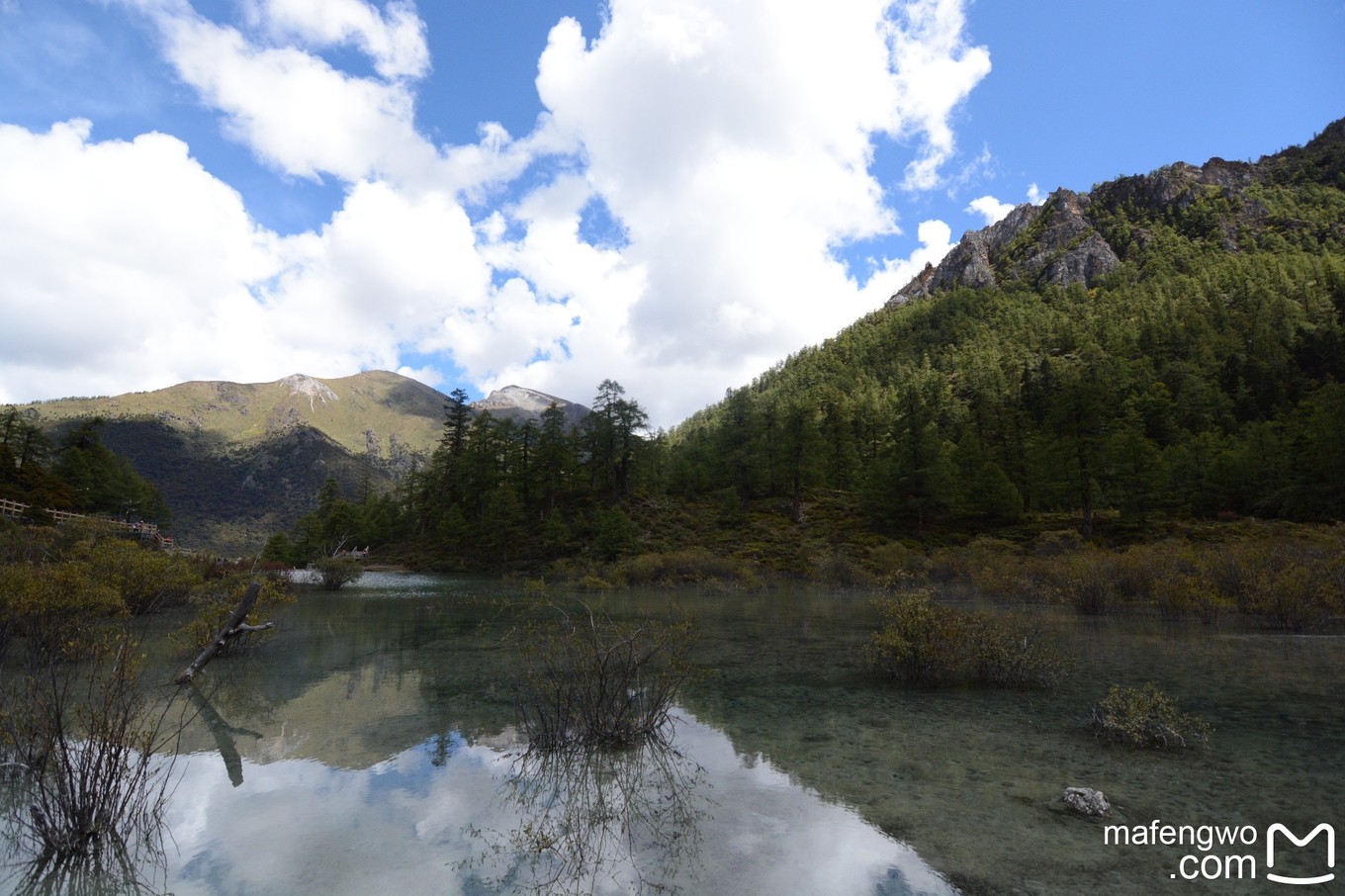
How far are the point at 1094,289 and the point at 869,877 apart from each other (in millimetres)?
197372

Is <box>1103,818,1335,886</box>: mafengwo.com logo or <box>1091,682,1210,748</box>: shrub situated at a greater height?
<box>1091,682,1210,748</box>: shrub

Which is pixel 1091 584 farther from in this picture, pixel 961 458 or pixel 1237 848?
pixel 961 458

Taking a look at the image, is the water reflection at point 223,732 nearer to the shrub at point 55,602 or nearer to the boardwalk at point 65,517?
the shrub at point 55,602

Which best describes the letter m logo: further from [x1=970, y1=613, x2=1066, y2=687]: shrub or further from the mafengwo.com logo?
[x1=970, y1=613, x2=1066, y2=687]: shrub

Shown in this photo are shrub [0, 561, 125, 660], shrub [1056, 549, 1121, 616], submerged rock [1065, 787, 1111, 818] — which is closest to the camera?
submerged rock [1065, 787, 1111, 818]

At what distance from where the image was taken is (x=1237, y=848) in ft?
23.2

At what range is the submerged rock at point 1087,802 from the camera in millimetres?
7871

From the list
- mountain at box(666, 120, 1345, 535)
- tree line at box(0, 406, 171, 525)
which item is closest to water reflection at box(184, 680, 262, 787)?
tree line at box(0, 406, 171, 525)

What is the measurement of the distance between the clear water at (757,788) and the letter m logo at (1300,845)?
11 cm

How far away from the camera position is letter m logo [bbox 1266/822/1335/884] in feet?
20.9

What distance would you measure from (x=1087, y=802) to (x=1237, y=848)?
4.67 feet

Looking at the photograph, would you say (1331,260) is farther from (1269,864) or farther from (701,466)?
(1269,864)

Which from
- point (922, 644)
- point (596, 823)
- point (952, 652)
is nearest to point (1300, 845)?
point (596, 823)

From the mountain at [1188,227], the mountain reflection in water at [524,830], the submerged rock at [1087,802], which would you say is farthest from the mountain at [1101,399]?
the mountain reflection in water at [524,830]
